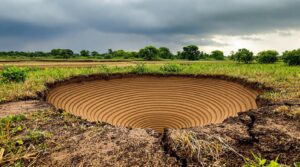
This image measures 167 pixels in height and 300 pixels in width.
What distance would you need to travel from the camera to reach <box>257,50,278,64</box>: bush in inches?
896

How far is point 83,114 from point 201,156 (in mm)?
8005

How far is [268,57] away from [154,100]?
1344 cm

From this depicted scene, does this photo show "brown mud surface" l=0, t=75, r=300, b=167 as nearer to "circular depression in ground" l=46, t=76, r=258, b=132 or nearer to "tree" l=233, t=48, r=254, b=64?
"circular depression in ground" l=46, t=76, r=258, b=132

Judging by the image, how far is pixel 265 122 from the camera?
230 inches

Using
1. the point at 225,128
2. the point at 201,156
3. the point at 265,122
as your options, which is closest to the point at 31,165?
the point at 201,156

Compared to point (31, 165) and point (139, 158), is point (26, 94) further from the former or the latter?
point (139, 158)

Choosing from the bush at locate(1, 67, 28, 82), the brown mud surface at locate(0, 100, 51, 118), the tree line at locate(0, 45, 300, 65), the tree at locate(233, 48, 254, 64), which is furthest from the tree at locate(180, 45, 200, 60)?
the brown mud surface at locate(0, 100, 51, 118)

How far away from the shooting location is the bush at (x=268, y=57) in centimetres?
2275

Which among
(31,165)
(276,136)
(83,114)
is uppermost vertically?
(276,136)

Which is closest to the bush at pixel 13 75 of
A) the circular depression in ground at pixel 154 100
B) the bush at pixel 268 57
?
the circular depression in ground at pixel 154 100

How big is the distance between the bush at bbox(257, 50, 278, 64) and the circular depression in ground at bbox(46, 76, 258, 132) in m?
11.2

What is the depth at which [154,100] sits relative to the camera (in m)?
14.4

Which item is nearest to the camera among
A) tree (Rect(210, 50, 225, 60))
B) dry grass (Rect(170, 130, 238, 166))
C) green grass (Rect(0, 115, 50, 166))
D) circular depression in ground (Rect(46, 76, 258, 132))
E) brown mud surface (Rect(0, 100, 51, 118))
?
dry grass (Rect(170, 130, 238, 166))

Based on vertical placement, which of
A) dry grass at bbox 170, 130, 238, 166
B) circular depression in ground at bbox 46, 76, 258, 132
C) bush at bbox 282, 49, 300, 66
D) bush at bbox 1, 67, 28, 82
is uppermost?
bush at bbox 282, 49, 300, 66
